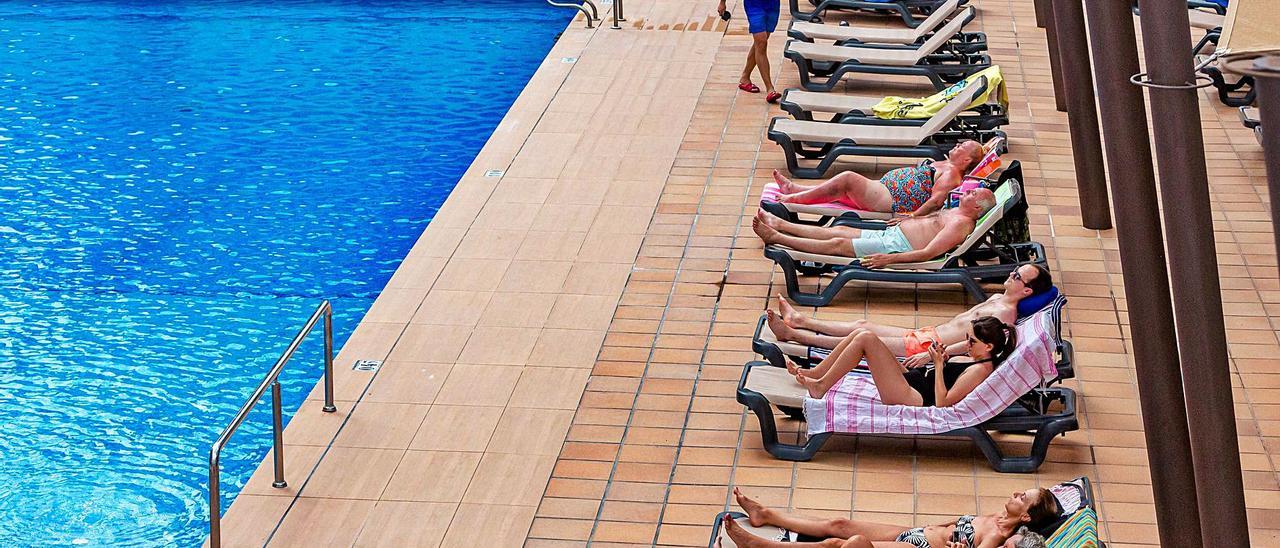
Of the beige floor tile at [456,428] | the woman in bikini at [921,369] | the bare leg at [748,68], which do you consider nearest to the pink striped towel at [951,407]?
the woman in bikini at [921,369]

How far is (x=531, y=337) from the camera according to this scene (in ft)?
25.6

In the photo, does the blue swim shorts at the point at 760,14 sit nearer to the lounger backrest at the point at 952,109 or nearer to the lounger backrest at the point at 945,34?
the lounger backrest at the point at 945,34

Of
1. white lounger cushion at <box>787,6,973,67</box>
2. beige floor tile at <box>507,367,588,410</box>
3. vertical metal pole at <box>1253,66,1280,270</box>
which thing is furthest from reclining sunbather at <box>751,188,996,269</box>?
white lounger cushion at <box>787,6,973,67</box>

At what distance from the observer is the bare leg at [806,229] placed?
8.54 metres

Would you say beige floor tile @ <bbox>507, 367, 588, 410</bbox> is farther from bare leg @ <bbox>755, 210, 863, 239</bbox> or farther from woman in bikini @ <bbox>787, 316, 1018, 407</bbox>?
bare leg @ <bbox>755, 210, 863, 239</bbox>

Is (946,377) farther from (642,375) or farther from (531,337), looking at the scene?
(531,337)

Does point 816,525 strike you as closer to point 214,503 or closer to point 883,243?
point 214,503

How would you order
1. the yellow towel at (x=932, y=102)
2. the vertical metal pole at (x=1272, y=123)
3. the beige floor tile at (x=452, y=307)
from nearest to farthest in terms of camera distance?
the vertical metal pole at (x=1272, y=123) < the beige floor tile at (x=452, y=307) < the yellow towel at (x=932, y=102)

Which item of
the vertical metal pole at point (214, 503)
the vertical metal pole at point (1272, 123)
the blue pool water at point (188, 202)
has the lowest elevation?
the blue pool water at point (188, 202)

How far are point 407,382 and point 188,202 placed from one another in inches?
190

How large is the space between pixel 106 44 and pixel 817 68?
8.29m

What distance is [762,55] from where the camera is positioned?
1223 cm

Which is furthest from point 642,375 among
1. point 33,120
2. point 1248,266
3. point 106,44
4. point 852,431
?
point 106,44

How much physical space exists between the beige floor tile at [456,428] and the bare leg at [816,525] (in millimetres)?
1550
